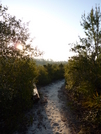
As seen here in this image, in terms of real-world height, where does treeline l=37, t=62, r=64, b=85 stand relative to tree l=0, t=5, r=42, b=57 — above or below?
below

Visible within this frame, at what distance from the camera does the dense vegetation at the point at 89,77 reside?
507 centimetres

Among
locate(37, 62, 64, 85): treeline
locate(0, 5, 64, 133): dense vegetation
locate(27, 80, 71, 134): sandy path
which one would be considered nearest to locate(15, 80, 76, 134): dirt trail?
locate(27, 80, 71, 134): sandy path

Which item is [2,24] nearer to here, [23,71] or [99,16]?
[23,71]

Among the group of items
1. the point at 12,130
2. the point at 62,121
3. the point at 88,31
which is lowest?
the point at 62,121

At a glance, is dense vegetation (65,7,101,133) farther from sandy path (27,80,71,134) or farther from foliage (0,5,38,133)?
foliage (0,5,38,133)

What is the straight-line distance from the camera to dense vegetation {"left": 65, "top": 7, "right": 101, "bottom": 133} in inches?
199

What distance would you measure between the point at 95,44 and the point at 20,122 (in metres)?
7.43

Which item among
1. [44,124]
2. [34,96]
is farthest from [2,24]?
[34,96]

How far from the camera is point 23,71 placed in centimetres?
615

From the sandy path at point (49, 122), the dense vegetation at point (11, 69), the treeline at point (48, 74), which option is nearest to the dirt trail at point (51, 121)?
the sandy path at point (49, 122)

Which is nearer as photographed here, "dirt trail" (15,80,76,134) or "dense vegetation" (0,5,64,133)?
"dense vegetation" (0,5,64,133)

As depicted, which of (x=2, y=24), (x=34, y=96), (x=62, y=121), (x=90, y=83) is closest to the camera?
(x=2, y=24)

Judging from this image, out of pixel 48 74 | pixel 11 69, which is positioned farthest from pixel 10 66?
pixel 48 74

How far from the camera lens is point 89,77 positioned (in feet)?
22.4
